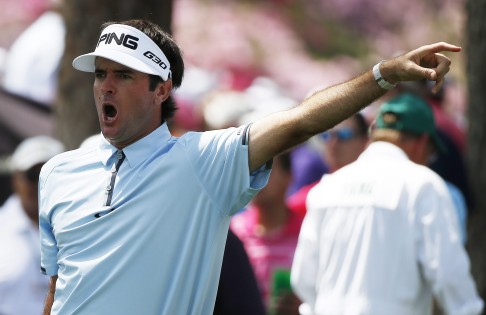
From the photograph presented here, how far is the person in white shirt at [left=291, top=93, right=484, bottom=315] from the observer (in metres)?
6.82

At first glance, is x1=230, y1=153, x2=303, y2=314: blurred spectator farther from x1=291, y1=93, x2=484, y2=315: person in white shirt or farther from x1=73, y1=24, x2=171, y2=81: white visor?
x1=73, y1=24, x2=171, y2=81: white visor

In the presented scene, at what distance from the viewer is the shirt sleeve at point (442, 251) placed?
6.77m

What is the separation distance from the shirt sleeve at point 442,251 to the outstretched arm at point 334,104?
2077mm

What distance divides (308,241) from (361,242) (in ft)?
1.23

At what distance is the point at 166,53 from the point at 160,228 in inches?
28.3

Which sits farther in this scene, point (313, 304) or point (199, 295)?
point (313, 304)

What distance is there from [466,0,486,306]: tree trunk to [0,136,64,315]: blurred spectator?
2.92m

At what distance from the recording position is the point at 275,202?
8703mm

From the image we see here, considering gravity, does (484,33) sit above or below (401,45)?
above

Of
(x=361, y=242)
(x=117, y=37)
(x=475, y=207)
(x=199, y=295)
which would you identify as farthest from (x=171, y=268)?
(x=475, y=207)

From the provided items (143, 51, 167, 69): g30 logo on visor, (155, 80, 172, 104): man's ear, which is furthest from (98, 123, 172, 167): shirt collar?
(143, 51, 167, 69): g30 logo on visor

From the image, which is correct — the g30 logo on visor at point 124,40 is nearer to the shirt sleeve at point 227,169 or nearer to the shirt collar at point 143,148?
the shirt collar at point 143,148

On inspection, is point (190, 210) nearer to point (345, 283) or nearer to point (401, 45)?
point (345, 283)

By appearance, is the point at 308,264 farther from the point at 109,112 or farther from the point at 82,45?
the point at 109,112
